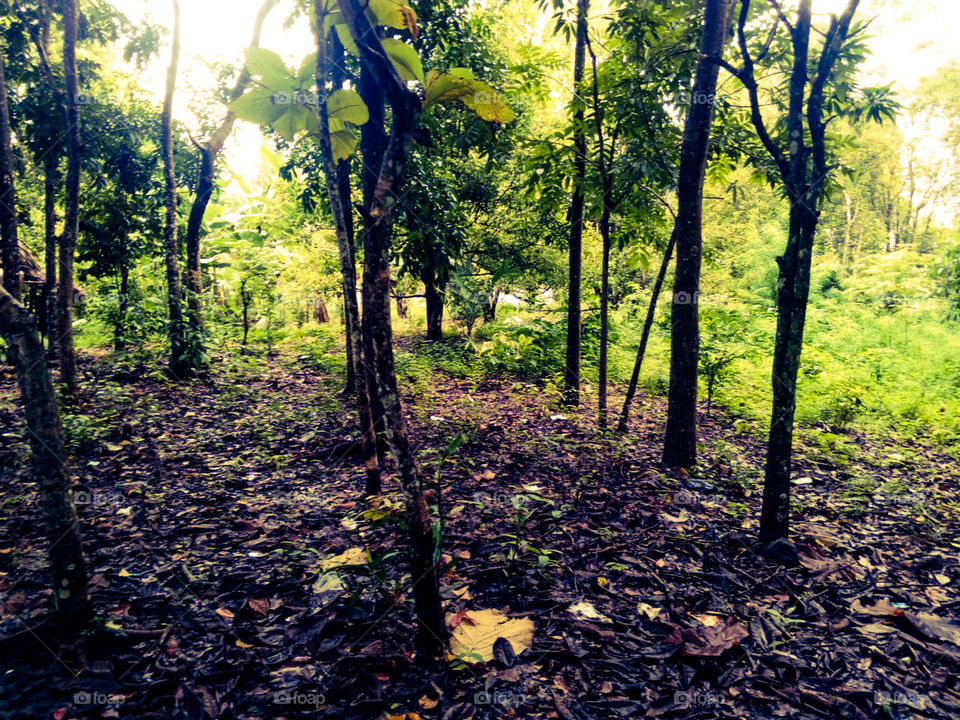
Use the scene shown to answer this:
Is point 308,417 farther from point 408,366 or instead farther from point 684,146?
point 684,146

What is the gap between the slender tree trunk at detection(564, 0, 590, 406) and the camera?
7.12 m

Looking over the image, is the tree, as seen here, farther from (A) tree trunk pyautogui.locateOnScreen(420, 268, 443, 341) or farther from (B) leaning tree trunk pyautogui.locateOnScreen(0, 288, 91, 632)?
(A) tree trunk pyautogui.locateOnScreen(420, 268, 443, 341)

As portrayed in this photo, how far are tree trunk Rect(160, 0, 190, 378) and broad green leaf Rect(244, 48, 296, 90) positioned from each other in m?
7.86

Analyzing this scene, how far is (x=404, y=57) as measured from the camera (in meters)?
2.44

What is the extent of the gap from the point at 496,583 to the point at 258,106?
3.52 meters

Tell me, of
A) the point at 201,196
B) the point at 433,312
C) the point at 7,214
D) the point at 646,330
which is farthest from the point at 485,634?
the point at 201,196

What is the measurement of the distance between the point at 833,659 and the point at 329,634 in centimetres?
303

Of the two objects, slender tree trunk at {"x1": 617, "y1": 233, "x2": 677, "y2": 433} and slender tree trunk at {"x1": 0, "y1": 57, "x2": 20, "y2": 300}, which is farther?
slender tree trunk at {"x1": 0, "y1": 57, "x2": 20, "y2": 300}
